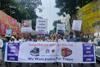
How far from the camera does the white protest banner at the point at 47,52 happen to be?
2122cm

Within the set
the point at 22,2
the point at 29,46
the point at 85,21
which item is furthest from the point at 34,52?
the point at 22,2

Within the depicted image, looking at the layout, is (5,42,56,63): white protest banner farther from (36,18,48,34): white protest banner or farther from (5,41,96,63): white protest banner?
(36,18,48,34): white protest banner

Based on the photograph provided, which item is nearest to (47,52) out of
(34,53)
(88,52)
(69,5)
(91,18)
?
(34,53)

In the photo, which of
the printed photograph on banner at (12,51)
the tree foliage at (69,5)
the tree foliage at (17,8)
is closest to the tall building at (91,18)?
the printed photograph on banner at (12,51)

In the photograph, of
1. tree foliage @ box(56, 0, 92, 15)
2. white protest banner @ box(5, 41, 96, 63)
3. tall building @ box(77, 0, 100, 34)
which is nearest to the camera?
white protest banner @ box(5, 41, 96, 63)

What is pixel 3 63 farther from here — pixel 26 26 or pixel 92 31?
pixel 92 31

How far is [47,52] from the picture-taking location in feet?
70.0

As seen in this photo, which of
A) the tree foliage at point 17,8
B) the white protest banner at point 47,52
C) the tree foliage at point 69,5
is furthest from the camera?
the tree foliage at point 17,8

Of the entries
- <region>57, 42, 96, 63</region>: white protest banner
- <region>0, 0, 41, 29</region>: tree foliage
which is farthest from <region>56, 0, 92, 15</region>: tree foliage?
<region>57, 42, 96, 63</region>: white protest banner

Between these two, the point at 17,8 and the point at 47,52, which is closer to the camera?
the point at 47,52

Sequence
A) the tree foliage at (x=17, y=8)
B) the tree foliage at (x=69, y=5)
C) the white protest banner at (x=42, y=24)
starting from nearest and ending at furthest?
the white protest banner at (x=42, y=24), the tree foliage at (x=69, y=5), the tree foliage at (x=17, y=8)

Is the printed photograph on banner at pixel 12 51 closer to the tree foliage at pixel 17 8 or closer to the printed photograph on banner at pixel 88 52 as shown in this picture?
the printed photograph on banner at pixel 88 52

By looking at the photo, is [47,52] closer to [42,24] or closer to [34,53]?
[34,53]

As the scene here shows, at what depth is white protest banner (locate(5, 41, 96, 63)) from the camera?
69.6 ft
